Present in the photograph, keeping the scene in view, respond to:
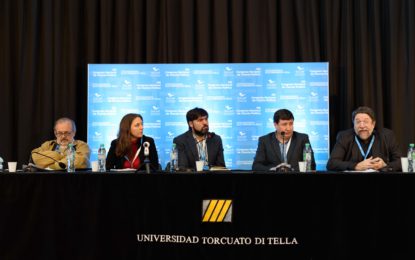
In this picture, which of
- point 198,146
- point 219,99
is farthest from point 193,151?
point 219,99

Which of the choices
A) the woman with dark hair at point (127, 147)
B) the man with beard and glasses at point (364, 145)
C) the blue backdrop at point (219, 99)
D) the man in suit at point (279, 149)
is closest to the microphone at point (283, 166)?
the man in suit at point (279, 149)

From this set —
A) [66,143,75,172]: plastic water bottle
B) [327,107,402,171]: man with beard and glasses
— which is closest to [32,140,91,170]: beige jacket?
[66,143,75,172]: plastic water bottle

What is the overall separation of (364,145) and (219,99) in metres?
1.93

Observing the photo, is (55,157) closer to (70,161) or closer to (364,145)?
(70,161)

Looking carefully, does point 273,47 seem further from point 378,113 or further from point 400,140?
point 400,140

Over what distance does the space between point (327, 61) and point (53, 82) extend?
3229 millimetres

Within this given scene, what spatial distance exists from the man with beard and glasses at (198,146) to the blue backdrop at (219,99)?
0.92m
